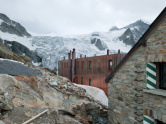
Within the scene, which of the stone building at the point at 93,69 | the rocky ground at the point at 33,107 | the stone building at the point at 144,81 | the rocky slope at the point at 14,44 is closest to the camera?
the stone building at the point at 144,81

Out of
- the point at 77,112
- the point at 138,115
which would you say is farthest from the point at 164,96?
the point at 77,112

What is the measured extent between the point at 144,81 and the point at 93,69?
13271mm

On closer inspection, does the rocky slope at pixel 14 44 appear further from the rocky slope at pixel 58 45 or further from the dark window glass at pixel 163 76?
the dark window glass at pixel 163 76

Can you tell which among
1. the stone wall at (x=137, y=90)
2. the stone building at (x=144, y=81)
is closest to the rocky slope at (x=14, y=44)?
the stone wall at (x=137, y=90)

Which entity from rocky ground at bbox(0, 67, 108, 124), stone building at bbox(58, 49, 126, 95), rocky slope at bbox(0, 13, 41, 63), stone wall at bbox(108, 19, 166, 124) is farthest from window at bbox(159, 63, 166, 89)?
rocky slope at bbox(0, 13, 41, 63)

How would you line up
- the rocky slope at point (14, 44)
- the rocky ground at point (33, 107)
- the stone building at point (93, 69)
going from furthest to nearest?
1. the rocky slope at point (14, 44)
2. the stone building at point (93, 69)
3. the rocky ground at point (33, 107)

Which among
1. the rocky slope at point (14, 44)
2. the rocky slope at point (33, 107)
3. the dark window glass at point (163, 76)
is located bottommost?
the rocky slope at point (33, 107)

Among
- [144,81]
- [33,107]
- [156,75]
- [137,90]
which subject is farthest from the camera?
[33,107]

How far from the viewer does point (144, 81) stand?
473cm

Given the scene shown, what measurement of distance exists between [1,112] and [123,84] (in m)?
5.26

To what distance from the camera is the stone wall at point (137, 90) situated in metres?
4.12

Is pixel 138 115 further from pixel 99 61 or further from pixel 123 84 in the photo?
pixel 99 61

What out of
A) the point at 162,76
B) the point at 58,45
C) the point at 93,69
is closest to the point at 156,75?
the point at 162,76

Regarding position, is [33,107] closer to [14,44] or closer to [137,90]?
[137,90]
